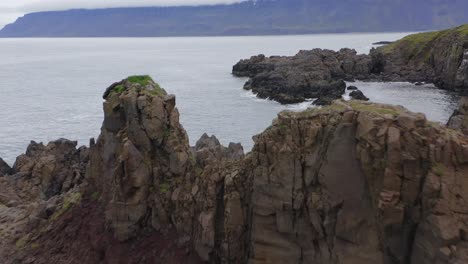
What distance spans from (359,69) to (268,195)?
11957cm

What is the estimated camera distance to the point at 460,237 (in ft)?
63.8

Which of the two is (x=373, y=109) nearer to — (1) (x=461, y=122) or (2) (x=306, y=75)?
(1) (x=461, y=122)

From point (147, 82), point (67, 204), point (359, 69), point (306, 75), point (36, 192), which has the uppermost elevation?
point (147, 82)

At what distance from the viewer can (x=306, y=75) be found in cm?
11244

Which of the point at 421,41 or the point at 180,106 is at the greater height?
the point at 421,41

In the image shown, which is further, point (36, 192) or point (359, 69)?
point (359, 69)

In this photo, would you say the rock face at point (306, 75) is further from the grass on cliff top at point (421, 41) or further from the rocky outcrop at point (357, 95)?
the grass on cliff top at point (421, 41)

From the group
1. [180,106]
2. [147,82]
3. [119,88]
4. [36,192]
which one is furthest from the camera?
[180,106]

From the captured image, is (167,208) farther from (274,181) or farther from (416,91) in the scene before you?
(416,91)

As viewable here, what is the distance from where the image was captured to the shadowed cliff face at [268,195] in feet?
67.9

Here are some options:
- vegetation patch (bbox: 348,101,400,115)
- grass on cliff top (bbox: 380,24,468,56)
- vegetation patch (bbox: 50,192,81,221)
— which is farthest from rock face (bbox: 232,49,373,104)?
vegetation patch (bbox: 348,101,400,115)

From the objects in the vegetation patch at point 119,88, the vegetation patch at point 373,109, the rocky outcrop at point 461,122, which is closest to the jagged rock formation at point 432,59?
the rocky outcrop at point 461,122

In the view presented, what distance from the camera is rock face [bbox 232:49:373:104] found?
103625 millimetres

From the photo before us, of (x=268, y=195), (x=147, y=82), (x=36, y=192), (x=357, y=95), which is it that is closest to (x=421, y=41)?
(x=357, y=95)
